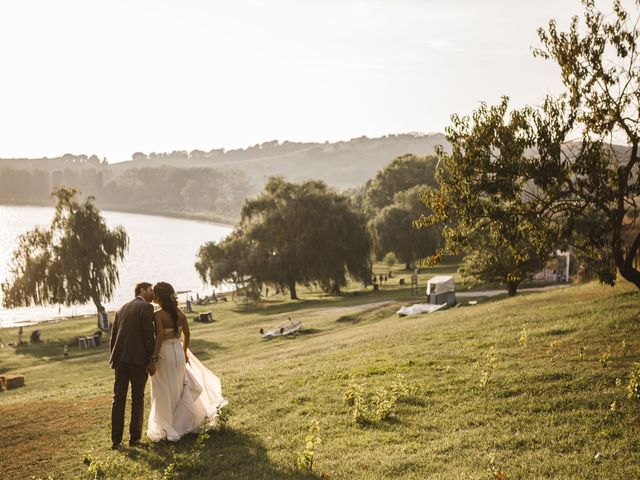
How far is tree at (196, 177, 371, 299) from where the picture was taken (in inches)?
2197

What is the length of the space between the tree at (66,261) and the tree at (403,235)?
32.3 m

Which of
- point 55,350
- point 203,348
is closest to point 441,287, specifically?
point 203,348

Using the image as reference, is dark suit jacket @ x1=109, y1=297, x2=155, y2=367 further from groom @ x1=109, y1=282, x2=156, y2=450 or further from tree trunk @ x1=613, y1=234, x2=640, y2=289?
tree trunk @ x1=613, y1=234, x2=640, y2=289

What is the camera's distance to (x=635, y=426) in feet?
31.4

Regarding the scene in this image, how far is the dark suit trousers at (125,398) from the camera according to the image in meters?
11.0

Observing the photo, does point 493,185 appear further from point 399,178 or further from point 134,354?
point 399,178

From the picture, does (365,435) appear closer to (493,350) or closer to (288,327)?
(493,350)

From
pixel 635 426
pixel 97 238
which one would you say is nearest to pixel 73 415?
pixel 635 426

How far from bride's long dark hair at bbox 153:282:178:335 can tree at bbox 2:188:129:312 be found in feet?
139

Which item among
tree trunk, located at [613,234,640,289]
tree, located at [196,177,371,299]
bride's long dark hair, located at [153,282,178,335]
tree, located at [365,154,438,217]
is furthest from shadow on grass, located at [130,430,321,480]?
tree, located at [365,154,438,217]

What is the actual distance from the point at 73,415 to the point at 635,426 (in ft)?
37.1

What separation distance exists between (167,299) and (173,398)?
1.74 meters

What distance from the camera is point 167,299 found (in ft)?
35.6

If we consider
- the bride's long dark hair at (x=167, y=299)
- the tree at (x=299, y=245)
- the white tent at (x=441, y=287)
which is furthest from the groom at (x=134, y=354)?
the tree at (x=299, y=245)
